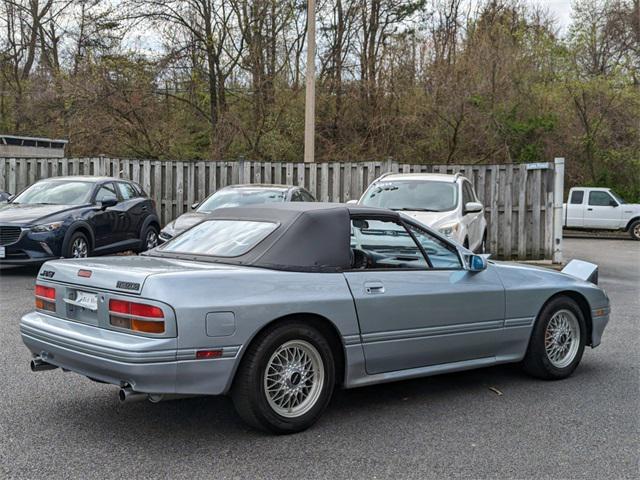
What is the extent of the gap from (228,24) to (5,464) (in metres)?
23.6

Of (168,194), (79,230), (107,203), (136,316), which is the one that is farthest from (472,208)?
(168,194)

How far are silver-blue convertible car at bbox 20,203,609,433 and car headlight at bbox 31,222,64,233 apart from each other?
6708 mm

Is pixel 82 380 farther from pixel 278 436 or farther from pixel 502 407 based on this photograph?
pixel 502 407

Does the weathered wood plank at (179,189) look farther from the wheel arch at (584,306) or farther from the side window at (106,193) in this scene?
the wheel arch at (584,306)

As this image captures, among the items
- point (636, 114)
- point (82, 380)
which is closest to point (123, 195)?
point (82, 380)

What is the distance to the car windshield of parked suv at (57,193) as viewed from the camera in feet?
41.8

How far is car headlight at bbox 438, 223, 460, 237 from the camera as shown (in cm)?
1057

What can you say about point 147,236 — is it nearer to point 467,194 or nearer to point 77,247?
point 77,247

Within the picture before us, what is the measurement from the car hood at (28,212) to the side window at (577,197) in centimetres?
1836

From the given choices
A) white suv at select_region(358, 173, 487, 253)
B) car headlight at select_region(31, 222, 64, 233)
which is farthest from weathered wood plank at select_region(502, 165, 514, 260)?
car headlight at select_region(31, 222, 64, 233)

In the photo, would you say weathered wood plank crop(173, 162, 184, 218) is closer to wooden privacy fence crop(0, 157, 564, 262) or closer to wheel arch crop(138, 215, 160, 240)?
wooden privacy fence crop(0, 157, 564, 262)

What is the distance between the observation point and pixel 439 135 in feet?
83.7

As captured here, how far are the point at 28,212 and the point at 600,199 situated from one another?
19.5 m

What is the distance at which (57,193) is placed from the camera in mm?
12938
